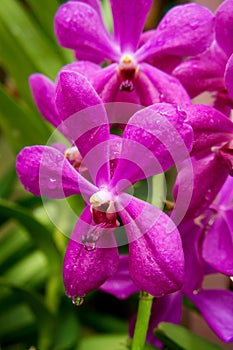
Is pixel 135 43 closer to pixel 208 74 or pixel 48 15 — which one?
pixel 208 74

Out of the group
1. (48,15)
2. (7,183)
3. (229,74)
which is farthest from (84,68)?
(7,183)

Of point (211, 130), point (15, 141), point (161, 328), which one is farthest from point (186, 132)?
point (15, 141)

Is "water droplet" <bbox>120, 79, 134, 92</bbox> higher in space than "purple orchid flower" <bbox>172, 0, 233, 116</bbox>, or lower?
higher

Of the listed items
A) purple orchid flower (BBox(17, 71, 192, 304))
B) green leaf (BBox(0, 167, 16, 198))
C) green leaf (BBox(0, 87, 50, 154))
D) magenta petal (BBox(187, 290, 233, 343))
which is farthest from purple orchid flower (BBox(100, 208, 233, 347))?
green leaf (BBox(0, 167, 16, 198))

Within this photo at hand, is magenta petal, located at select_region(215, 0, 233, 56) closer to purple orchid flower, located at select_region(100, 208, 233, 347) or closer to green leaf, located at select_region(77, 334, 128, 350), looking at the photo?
purple orchid flower, located at select_region(100, 208, 233, 347)

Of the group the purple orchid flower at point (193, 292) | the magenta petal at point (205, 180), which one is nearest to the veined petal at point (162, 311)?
the purple orchid flower at point (193, 292)

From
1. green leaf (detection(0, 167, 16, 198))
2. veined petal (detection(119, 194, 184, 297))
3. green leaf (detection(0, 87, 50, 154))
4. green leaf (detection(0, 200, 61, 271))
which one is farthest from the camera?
green leaf (detection(0, 167, 16, 198))
